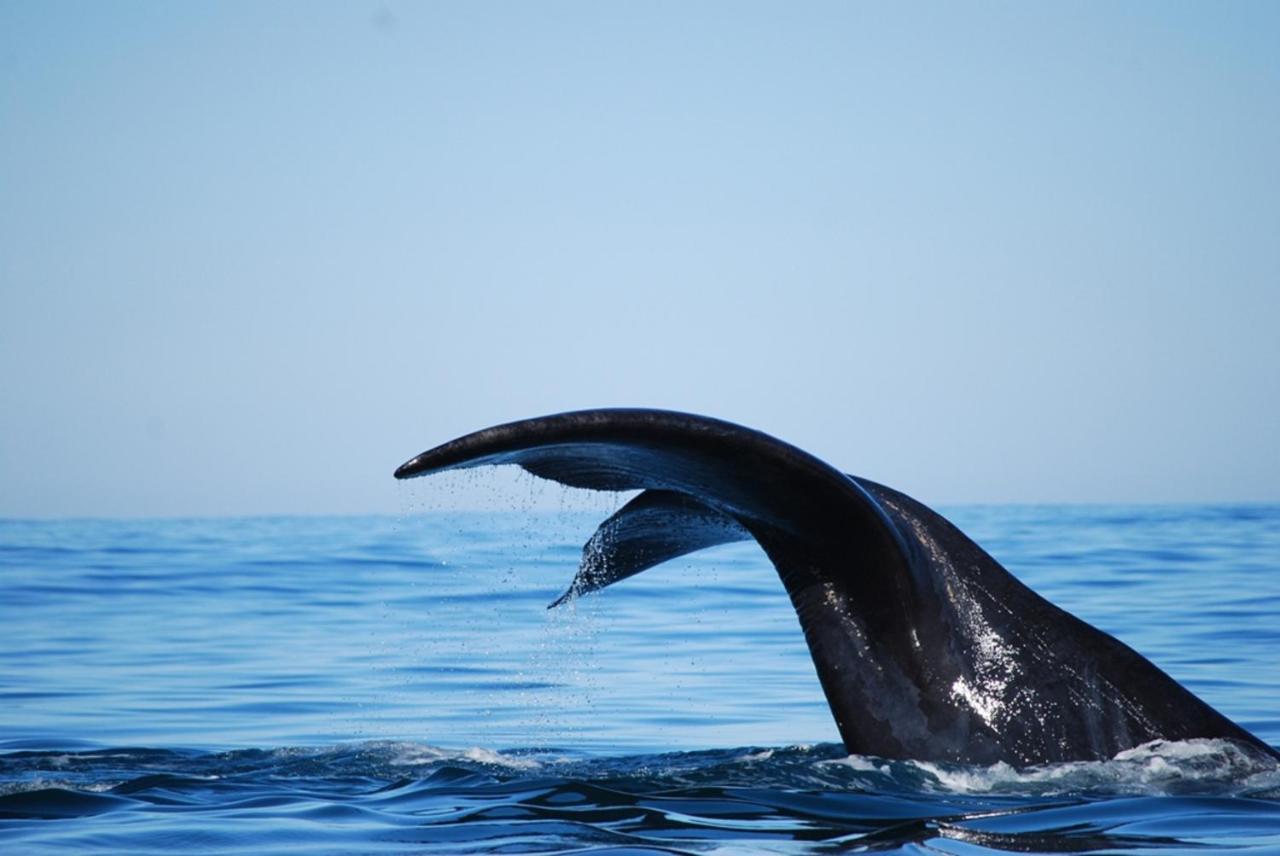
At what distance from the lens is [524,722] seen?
9430 millimetres

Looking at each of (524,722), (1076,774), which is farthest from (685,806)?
(524,722)

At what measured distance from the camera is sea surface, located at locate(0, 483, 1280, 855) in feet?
16.1

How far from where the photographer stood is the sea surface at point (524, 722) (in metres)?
4.92

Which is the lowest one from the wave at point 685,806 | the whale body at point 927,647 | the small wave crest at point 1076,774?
the wave at point 685,806

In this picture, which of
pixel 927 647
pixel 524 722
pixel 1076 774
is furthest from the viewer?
pixel 524 722

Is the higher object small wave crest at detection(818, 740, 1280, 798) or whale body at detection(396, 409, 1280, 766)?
whale body at detection(396, 409, 1280, 766)

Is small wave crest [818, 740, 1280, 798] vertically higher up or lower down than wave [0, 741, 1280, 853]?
higher up

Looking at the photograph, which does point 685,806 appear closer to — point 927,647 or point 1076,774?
point 927,647

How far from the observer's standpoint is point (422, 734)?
29.1 ft

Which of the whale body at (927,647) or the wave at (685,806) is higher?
the whale body at (927,647)

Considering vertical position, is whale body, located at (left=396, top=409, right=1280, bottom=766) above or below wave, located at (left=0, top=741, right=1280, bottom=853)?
above

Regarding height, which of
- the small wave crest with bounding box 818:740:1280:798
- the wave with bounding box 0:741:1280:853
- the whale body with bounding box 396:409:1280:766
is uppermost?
the whale body with bounding box 396:409:1280:766

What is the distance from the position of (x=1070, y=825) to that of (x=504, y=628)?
35.5 ft

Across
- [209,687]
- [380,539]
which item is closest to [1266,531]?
[380,539]
